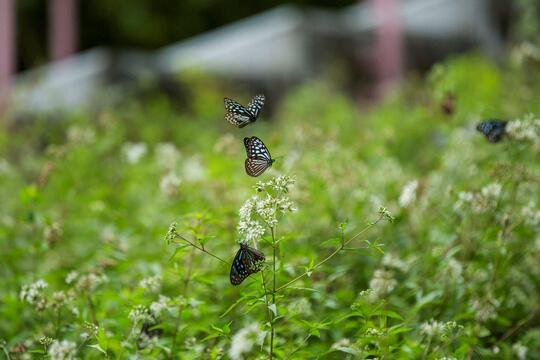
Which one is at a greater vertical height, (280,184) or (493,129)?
(493,129)

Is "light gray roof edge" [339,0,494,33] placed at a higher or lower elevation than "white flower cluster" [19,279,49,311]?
higher

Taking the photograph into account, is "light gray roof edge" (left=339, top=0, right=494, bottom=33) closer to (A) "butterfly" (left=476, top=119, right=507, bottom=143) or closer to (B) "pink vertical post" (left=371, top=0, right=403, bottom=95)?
(B) "pink vertical post" (left=371, top=0, right=403, bottom=95)

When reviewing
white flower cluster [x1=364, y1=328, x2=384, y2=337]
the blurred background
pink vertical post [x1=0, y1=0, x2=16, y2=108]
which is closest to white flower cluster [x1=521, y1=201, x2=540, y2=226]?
white flower cluster [x1=364, y1=328, x2=384, y2=337]

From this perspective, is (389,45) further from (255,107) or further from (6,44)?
(255,107)

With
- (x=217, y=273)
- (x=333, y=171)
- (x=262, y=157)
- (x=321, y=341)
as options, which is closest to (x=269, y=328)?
(x=262, y=157)

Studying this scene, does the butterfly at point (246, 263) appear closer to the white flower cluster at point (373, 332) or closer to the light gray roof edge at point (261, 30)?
the white flower cluster at point (373, 332)

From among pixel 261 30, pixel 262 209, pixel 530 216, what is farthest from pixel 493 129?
pixel 261 30
